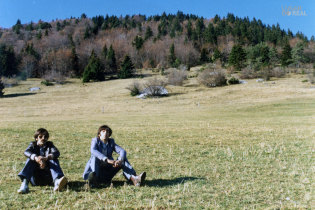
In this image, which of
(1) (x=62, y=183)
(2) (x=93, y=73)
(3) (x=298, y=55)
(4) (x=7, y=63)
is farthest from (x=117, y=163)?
(4) (x=7, y=63)

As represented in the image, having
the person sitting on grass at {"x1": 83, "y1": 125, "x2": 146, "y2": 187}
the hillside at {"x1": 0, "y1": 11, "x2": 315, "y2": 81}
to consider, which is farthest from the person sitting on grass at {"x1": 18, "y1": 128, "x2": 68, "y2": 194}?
the hillside at {"x1": 0, "y1": 11, "x2": 315, "y2": 81}

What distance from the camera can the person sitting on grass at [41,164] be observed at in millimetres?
6348

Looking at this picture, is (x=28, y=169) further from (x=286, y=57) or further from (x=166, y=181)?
(x=286, y=57)

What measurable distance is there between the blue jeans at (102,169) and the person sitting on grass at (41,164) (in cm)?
66

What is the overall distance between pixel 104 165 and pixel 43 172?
60.9 inches

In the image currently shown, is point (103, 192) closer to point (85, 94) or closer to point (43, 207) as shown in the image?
point (43, 207)

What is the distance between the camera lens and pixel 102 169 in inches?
270

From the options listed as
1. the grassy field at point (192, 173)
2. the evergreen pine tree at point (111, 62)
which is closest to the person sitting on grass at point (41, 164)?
the grassy field at point (192, 173)

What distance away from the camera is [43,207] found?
523 centimetres

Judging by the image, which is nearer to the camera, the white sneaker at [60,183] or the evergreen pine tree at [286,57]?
the white sneaker at [60,183]

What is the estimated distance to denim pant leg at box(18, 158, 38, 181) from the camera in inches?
250

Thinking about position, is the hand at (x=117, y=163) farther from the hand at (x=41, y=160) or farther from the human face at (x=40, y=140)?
the human face at (x=40, y=140)

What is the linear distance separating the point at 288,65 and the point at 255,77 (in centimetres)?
2626

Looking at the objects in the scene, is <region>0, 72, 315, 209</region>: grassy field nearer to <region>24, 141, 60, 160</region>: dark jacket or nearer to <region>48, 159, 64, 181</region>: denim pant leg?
<region>48, 159, 64, 181</region>: denim pant leg
